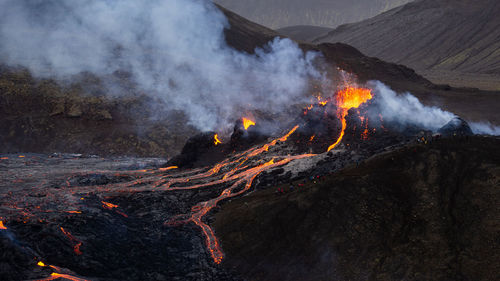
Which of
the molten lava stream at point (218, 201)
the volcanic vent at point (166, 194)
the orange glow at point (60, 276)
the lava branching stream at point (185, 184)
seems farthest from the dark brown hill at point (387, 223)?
the orange glow at point (60, 276)

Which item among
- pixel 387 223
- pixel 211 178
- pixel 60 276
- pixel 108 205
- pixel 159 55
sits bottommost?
pixel 387 223

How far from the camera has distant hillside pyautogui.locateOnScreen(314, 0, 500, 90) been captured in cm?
11162

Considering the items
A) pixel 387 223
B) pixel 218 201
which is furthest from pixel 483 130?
pixel 218 201

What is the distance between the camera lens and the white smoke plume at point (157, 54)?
59.4m

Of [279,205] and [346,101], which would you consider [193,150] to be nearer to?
[346,101]

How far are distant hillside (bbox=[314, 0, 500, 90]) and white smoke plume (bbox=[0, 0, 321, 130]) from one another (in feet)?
181

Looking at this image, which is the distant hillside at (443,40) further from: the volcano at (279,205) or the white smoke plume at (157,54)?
the volcano at (279,205)

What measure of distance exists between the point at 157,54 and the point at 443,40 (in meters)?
113

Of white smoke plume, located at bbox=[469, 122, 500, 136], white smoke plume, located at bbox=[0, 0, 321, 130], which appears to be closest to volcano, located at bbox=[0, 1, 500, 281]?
white smoke plume, located at bbox=[469, 122, 500, 136]

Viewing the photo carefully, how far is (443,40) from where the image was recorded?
449ft

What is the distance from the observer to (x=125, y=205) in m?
28.9

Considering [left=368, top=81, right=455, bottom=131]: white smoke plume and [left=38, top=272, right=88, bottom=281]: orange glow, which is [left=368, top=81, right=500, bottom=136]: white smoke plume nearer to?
[left=368, top=81, right=455, bottom=131]: white smoke plume

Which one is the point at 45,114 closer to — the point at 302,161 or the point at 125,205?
the point at 125,205

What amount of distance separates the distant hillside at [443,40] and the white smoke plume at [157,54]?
2174 inches
